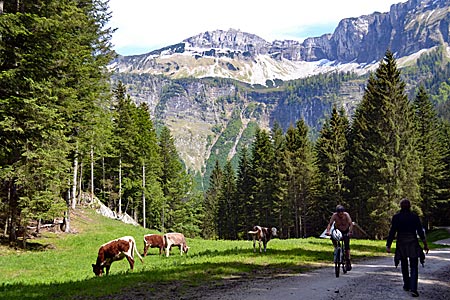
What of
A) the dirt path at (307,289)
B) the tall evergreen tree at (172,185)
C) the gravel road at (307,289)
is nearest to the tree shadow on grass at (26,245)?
the dirt path at (307,289)

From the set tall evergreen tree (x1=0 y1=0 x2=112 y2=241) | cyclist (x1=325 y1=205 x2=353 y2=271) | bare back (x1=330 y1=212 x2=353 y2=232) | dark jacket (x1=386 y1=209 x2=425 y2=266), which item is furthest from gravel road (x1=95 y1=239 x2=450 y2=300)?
tall evergreen tree (x1=0 y1=0 x2=112 y2=241)

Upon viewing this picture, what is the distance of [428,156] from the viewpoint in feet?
168

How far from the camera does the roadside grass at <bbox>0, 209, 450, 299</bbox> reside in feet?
38.1

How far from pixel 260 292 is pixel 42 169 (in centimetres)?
1503

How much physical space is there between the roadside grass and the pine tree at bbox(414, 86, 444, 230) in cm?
3049

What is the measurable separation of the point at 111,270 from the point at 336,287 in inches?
385

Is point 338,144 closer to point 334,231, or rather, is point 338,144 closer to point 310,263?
point 310,263

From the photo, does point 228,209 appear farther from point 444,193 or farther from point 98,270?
point 98,270

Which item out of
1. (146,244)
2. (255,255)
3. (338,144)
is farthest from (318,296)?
(338,144)

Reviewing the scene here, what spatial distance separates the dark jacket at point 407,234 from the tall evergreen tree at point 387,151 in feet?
90.6

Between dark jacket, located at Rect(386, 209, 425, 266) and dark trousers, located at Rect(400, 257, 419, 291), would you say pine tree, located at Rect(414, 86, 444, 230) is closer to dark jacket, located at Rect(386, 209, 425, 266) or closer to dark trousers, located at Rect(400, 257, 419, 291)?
dark jacket, located at Rect(386, 209, 425, 266)

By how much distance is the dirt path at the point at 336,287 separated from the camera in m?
10.2

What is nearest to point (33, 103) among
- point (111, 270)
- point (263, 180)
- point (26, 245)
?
point (26, 245)

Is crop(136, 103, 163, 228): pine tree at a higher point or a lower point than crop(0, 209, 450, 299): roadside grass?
higher
